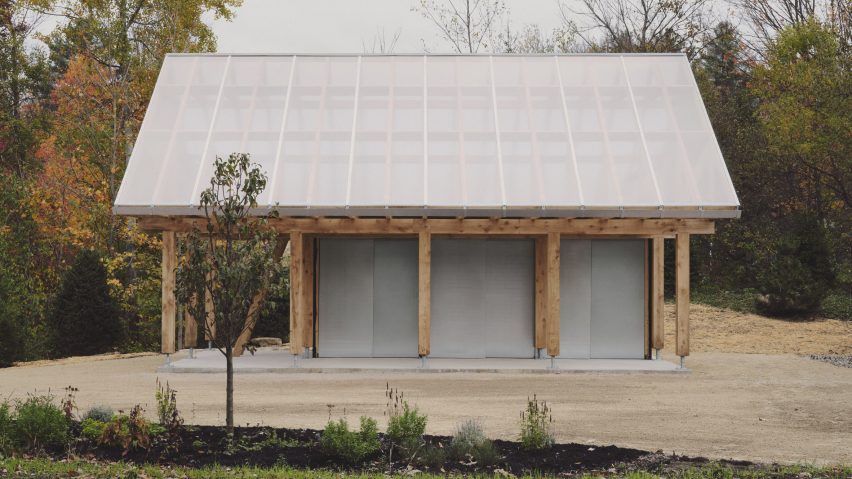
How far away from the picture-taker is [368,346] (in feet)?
60.8

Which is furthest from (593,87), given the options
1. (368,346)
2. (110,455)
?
(110,455)

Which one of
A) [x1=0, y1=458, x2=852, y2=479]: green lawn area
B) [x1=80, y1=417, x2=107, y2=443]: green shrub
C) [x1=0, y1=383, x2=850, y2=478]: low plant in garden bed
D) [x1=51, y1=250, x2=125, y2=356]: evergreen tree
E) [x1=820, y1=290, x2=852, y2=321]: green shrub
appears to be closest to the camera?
[x1=0, y1=458, x2=852, y2=479]: green lawn area

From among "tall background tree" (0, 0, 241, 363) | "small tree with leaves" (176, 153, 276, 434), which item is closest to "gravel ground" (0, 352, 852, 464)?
"small tree with leaves" (176, 153, 276, 434)

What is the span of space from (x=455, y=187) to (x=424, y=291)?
1963 mm

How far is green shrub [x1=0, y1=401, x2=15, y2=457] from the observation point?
8867 mm

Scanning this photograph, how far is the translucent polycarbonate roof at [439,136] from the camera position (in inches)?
663

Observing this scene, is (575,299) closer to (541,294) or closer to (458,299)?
(541,294)

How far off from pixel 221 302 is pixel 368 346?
897cm

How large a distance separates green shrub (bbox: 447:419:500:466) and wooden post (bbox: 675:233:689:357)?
9030 millimetres

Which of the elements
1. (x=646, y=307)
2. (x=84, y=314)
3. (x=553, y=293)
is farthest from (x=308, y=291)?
(x=84, y=314)

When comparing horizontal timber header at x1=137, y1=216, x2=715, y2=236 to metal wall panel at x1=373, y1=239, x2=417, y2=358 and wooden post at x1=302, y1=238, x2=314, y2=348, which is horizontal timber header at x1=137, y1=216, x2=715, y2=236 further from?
metal wall panel at x1=373, y1=239, x2=417, y2=358

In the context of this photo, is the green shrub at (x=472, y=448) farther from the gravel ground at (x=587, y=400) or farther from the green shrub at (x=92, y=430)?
the green shrub at (x=92, y=430)

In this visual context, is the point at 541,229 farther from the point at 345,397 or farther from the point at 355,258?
the point at 345,397

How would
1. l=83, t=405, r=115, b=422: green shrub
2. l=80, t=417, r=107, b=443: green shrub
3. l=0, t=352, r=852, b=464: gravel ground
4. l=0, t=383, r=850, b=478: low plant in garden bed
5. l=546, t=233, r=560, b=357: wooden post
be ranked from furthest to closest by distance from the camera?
l=546, t=233, r=560, b=357: wooden post
l=0, t=352, r=852, b=464: gravel ground
l=83, t=405, r=115, b=422: green shrub
l=80, t=417, r=107, b=443: green shrub
l=0, t=383, r=850, b=478: low plant in garden bed
